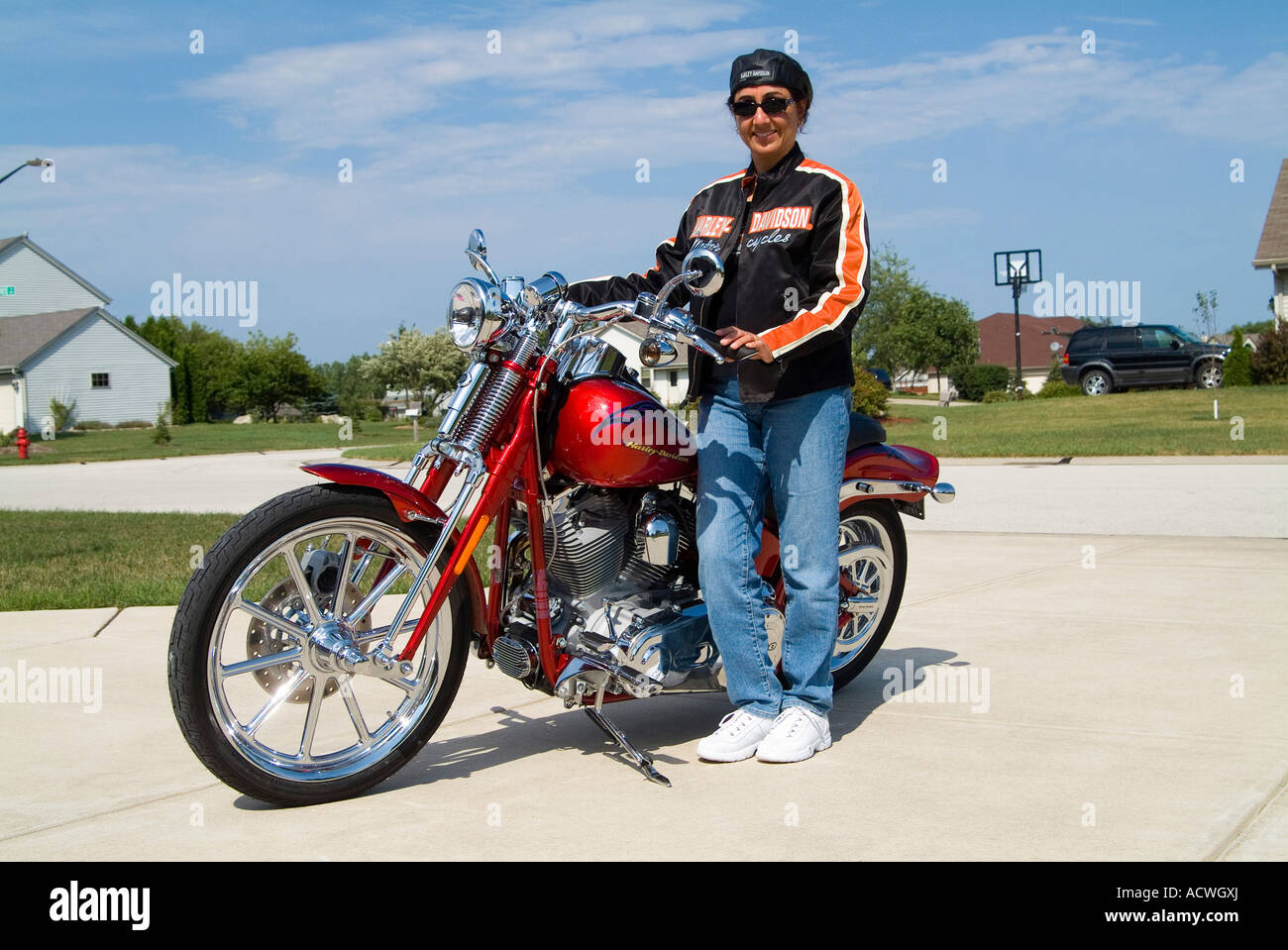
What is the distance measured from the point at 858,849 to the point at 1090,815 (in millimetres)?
659

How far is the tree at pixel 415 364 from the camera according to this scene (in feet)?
181

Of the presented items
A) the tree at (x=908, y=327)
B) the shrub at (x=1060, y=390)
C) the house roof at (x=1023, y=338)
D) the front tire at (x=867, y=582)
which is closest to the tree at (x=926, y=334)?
the tree at (x=908, y=327)

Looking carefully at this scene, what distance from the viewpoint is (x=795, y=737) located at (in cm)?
375

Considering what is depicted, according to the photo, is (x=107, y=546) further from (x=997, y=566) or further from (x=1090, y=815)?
(x=1090, y=815)

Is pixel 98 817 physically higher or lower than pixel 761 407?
lower

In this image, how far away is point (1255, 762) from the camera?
355 centimetres

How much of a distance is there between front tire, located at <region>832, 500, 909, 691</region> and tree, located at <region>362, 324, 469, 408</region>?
5046 centimetres

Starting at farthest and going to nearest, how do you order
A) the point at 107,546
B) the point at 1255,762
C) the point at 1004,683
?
the point at 107,546, the point at 1004,683, the point at 1255,762

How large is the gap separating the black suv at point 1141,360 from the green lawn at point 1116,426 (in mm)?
633

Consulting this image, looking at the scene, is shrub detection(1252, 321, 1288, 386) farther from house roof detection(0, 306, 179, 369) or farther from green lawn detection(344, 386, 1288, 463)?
house roof detection(0, 306, 179, 369)

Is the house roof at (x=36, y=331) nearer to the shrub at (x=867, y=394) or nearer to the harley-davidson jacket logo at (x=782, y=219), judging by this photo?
the shrub at (x=867, y=394)

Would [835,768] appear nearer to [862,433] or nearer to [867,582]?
[867,582]
